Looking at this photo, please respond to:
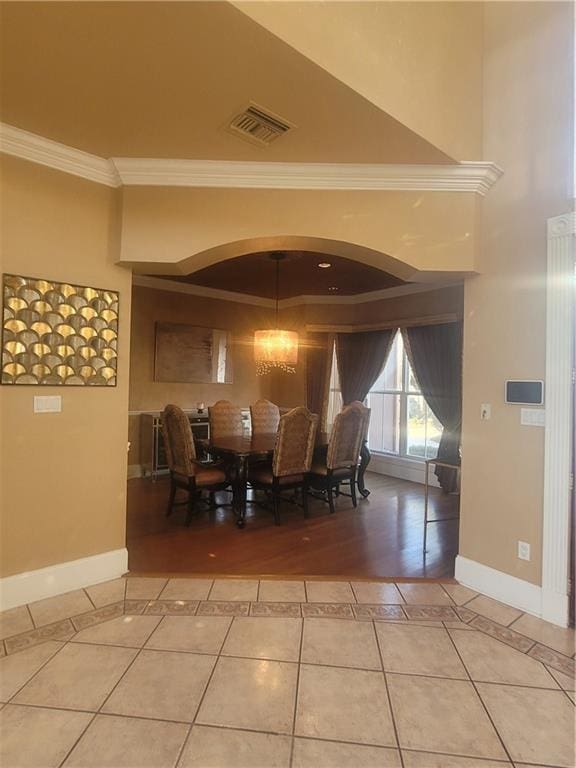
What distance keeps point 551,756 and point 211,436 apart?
12.8 feet

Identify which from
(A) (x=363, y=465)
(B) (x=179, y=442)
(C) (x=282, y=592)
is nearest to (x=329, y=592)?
(C) (x=282, y=592)

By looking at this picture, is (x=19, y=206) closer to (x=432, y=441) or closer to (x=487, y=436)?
(x=487, y=436)

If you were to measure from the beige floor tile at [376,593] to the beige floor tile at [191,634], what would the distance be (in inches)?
34.6

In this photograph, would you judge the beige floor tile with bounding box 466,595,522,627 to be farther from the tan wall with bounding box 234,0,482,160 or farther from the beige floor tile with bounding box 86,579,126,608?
the tan wall with bounding box 234,0,482,160

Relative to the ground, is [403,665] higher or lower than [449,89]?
lower

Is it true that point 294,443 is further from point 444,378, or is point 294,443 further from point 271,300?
point 271,300

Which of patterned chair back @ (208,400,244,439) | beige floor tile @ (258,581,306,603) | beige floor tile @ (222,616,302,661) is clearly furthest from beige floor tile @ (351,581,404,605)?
patterned chair back @ (208,400,244,439)

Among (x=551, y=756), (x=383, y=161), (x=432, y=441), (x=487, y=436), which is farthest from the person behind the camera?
(x=432, y=441)

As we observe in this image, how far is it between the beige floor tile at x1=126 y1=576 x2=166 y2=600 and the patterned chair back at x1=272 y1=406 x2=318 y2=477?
151 cm

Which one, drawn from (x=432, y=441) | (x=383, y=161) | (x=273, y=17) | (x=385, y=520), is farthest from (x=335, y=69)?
(x=432, y=441)

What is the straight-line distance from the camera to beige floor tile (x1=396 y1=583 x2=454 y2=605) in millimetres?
2578

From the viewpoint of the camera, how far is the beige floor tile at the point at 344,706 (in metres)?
1.58

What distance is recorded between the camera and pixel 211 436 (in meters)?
4.83

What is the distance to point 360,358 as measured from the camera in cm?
644
